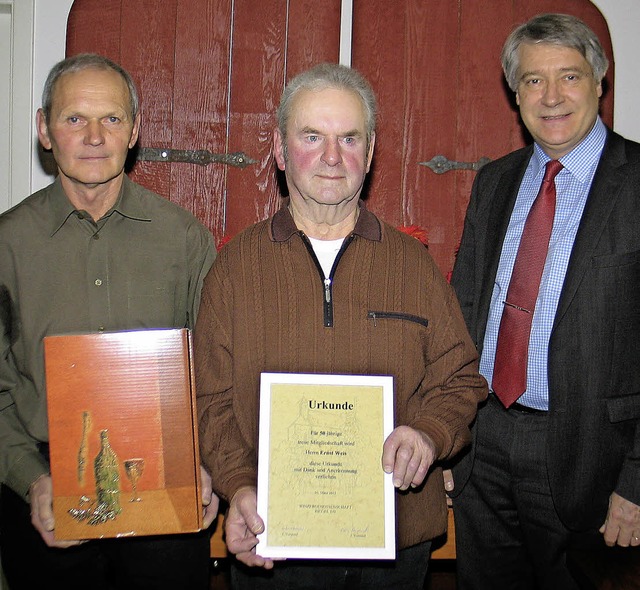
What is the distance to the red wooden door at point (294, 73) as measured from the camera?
2.92m

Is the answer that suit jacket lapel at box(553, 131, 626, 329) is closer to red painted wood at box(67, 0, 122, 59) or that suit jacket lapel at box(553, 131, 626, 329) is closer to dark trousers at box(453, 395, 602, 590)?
dark trousers at box(453, 395, 602, 590)

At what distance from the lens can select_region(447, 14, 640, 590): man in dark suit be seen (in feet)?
6.20

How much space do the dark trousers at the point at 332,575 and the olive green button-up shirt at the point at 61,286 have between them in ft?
2.03

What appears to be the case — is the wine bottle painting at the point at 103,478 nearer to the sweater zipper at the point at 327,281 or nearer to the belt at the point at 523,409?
the sweater zipper at the point at 327,281

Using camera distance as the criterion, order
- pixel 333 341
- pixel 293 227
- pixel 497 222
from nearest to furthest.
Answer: pixel 333 341 → pixel 293 227 → pixel 497 222

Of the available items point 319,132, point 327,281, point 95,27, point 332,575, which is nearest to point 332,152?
point 319,132

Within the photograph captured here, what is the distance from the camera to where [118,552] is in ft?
6.17

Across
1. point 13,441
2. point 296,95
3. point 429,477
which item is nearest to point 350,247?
point 296,95

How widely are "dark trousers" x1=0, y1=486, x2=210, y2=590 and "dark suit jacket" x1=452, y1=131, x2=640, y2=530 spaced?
1058 millimetres

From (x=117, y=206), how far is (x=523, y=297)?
1.20 m

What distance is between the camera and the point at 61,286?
1845 millimetres

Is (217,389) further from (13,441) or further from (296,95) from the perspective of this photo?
(296,95)

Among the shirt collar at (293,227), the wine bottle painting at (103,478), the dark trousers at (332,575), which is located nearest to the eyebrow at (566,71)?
the shirt collar at (293,227)

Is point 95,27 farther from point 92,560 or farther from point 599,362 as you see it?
point 599,362
